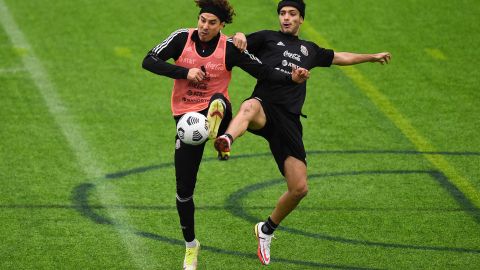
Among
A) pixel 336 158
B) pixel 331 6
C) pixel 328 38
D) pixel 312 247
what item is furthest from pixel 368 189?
pixel 331 6

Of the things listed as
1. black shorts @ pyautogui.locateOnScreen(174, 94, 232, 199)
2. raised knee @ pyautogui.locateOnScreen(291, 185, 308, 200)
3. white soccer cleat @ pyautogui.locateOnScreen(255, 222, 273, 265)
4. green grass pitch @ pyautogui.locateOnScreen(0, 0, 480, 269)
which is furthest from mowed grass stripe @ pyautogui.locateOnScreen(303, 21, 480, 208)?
black shorts @ pyautogui.locateOnScreen(174, 94, 232, 199)

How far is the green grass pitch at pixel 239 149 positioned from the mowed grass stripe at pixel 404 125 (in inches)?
1.4

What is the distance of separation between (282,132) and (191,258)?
56.4 inches

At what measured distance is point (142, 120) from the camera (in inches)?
603

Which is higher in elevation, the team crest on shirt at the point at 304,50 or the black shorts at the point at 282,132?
the team crest on shirt at the point at 304,50

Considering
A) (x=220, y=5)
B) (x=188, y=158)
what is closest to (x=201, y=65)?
(x=220, y=5)

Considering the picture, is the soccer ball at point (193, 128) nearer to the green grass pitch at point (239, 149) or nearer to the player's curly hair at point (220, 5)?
the player's curly hair at point (220, 5)

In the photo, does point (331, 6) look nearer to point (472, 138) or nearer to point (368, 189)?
point (472, 138)

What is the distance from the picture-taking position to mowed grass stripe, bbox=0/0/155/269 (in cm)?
1125

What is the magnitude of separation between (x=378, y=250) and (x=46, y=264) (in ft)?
10.5

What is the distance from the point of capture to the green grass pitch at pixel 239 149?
11305 millimetres

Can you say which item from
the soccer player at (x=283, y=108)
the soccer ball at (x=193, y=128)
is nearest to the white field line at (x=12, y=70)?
the soccer player at (x=283, y=108)

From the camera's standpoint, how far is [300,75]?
1015cm

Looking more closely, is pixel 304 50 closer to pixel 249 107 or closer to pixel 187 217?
pixel 249 107
